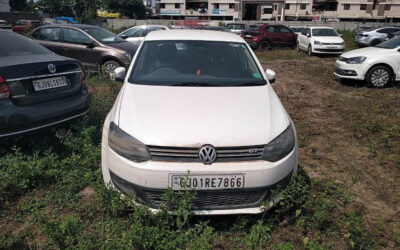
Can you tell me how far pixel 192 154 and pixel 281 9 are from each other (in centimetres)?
7041

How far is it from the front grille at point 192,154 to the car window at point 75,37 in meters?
7.24

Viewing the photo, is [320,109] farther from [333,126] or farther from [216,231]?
[216,231]

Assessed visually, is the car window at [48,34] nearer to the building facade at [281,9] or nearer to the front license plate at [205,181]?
the front license plate at [205,181]

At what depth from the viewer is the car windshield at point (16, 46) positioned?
4.15m

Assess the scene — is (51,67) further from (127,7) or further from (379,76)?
(127,7)

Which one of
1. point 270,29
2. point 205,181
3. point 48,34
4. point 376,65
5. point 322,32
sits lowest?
point 205,181

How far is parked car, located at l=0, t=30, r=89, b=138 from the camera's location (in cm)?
353

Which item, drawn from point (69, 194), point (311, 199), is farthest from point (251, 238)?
point (69, 194)

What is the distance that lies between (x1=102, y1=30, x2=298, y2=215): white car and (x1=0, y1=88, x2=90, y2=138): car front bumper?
123 cm

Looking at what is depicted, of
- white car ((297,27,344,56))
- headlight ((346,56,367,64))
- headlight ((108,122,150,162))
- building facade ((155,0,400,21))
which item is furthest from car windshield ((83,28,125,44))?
building facade ((155,0,400,21))

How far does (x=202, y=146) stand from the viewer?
2.54 m

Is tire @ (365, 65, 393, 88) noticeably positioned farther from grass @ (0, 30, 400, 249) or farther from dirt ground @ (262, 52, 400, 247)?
grass @ (0, 30, 400, 249)

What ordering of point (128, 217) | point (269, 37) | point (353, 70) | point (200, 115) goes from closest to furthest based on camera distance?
point (200, 115) → point (128, 217) → point (353, 70) → point (269, 37)

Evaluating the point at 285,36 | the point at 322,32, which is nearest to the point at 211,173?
the point at 322,32
